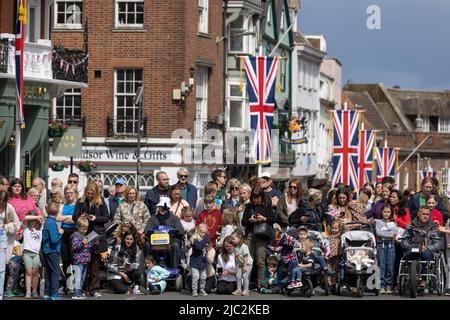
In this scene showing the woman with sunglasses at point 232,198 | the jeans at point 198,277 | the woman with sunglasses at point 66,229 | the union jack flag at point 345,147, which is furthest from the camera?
the union jack flag at point 345,147

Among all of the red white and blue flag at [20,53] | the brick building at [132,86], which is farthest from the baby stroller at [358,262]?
the brick building at [132,86]

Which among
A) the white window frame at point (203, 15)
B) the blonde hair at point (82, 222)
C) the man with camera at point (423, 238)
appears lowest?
the man with camera at point (423, 238)

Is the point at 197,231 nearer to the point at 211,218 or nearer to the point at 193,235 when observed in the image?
the point at 193,235

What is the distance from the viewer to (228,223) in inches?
887

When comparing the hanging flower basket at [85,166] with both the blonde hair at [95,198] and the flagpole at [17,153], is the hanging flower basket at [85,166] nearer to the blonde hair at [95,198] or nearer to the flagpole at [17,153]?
the flagpole at [17,153]

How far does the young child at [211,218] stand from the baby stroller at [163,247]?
57 centimetres

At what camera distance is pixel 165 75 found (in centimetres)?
4356

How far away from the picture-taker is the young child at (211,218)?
22656 millimetres

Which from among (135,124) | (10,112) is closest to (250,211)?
(10,112)

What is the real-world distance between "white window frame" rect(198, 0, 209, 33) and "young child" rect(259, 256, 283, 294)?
24.2 metres

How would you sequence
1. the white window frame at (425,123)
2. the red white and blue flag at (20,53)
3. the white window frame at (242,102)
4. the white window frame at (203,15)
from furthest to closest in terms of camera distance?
the white window frame at (425,123)
the white window frame at (242,102)
the white window frame at (203,15)
the red white and blue flag at (20,53)

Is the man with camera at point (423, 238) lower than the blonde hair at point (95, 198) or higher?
lower

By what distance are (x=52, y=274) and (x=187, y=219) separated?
10.9ft

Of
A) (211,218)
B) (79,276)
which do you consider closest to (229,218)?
(211,218)
